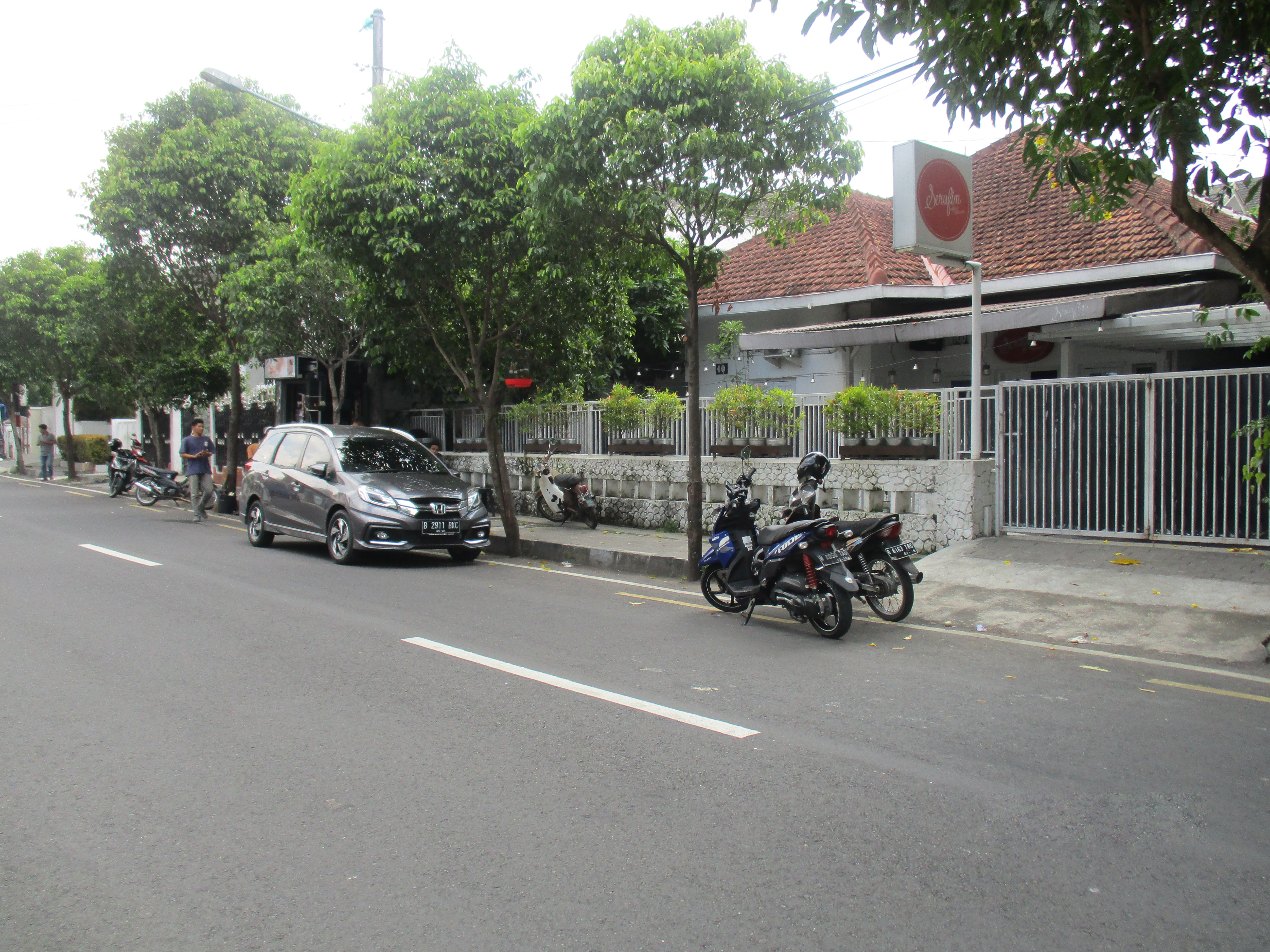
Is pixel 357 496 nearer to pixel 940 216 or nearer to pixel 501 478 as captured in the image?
pixel 501 478

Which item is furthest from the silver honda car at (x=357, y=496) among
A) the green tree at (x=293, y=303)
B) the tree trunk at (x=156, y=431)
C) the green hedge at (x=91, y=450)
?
the green hedge at (x=91, y=450)

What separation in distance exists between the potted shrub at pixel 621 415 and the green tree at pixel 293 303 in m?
4.15

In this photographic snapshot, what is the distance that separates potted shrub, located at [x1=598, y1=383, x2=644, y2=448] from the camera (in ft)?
49.6

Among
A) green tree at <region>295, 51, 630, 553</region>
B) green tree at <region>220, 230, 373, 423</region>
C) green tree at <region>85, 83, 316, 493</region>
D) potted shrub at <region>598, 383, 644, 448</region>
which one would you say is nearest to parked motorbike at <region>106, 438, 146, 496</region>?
green tree at <region>85, 83, 316, 493</region>

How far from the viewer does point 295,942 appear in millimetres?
2865

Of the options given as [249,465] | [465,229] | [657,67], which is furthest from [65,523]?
[657,67]

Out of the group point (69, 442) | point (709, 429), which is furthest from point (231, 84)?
point (69, 442)

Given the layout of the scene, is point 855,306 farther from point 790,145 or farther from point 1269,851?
point 1269,851

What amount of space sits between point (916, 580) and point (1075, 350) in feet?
31.4

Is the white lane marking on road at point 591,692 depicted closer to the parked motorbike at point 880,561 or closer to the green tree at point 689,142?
the parked motorbike at point 880,561

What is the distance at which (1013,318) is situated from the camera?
11531mm

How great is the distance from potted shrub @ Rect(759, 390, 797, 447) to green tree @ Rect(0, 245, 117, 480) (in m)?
19.2

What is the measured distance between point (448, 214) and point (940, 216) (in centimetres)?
598

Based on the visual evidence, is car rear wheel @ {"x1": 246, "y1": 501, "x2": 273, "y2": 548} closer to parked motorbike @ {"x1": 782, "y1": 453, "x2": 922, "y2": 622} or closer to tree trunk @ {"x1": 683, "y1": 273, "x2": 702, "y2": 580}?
tree trunk @ {"x1": 683, "y1": 273, "x2": 702, "y2": 580}
